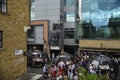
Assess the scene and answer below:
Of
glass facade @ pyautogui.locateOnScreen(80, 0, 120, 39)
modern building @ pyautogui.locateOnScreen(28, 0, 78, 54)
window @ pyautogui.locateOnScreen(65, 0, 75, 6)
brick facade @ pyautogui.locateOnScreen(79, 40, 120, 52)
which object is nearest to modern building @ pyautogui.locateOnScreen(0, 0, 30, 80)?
modern building @ pyautogui.locateOnScreen(28, 0, 78, 54)

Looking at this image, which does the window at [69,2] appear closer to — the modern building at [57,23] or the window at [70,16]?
the modern building at [57,23]

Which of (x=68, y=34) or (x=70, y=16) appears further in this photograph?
(x=70, y=16)

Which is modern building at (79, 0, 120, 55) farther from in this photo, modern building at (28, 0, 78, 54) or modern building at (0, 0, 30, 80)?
modern building at (0, 0, 30, 80)

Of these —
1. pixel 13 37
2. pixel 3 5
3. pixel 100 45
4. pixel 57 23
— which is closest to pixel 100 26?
pixel 100 45

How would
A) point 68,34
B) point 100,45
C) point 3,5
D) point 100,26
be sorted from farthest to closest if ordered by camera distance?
point 68,34
point 100,26
point 100,45
point 3,5

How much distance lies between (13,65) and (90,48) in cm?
2194

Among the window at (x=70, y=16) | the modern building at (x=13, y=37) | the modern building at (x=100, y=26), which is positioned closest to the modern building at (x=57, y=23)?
the window at (x=70, y=16)

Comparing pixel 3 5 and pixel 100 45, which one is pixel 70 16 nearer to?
pixel 100 45

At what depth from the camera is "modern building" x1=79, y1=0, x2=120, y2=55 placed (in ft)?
125

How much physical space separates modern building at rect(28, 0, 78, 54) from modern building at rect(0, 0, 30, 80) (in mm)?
18638

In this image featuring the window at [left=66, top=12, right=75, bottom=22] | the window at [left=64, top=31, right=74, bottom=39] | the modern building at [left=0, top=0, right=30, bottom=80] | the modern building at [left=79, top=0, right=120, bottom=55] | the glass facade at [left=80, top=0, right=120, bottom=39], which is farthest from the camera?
the window at [left=66, top=12, right=75, bottom=22]

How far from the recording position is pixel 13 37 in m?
19.9

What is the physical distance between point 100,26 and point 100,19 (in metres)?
1.13

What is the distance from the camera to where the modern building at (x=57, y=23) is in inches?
1612
